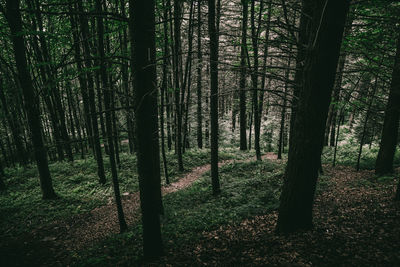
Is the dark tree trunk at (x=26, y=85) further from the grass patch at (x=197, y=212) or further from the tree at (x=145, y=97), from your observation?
the tree at (x=145, y=97)

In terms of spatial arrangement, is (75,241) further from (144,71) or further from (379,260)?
(379,260)

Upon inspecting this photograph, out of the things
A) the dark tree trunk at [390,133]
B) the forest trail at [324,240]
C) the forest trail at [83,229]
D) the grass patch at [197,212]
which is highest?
the dark tree trunk at [390,133]

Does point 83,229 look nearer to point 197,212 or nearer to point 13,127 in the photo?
point 197,212

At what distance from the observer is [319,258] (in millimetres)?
3955

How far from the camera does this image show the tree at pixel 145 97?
396 cm

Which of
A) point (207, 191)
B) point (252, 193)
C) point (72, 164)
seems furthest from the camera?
point (72, 164)

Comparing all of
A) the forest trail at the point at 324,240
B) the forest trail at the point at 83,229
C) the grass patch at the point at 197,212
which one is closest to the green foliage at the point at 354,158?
the forest trail at the point at 324,240

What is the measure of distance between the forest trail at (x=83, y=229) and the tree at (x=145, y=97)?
4.50 m

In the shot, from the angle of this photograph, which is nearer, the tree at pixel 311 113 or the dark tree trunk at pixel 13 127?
the tree at pixel 311 113

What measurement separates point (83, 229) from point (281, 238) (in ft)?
27.3

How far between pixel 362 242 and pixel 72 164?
59.5 feet

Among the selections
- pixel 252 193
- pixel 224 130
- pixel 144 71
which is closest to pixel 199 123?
pixel 224 130

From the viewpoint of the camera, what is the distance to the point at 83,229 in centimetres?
835

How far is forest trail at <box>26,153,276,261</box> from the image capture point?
7309 millimetres
